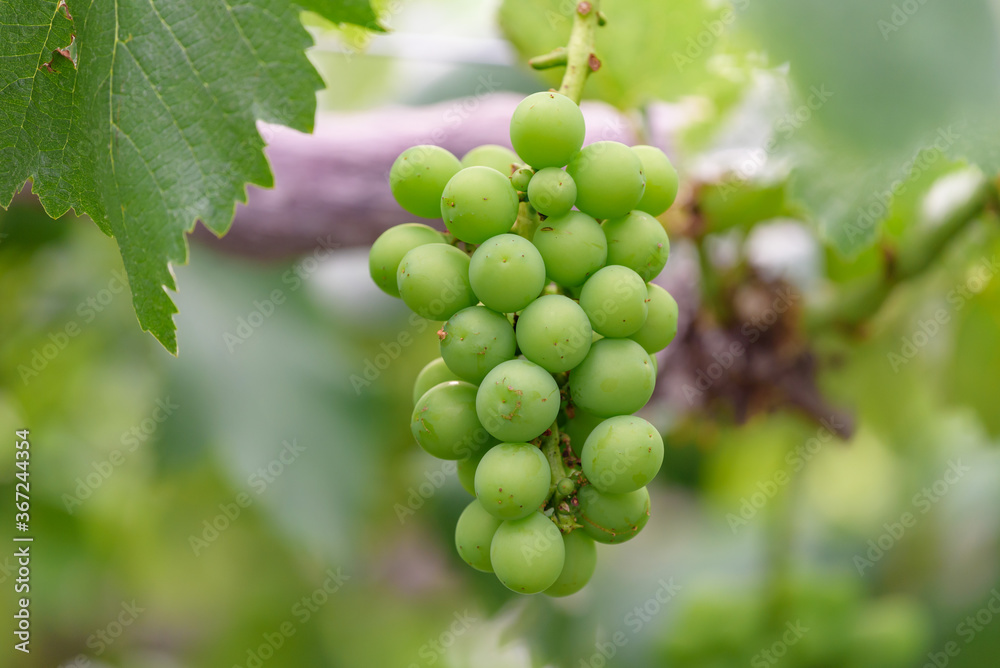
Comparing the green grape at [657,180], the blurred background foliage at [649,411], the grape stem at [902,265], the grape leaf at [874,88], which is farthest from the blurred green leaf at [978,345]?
the green grape at [657,180]

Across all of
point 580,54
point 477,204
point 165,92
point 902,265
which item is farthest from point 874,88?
point 165,92

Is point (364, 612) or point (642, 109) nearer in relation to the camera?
point (642, 109)

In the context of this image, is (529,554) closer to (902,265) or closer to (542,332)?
(542,332)


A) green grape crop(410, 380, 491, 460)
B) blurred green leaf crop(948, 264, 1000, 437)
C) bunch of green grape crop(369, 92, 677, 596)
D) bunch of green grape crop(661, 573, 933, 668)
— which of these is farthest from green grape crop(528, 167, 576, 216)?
bunch of green grape crop(661, 573, 933, 668)

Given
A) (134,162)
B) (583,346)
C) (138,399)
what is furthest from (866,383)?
(138,399)

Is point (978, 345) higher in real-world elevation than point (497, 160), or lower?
lower

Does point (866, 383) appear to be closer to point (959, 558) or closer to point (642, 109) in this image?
point (642, 109)

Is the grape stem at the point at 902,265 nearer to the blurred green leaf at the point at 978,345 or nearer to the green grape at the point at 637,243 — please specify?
the blurred green leaf at the point at 978,345
